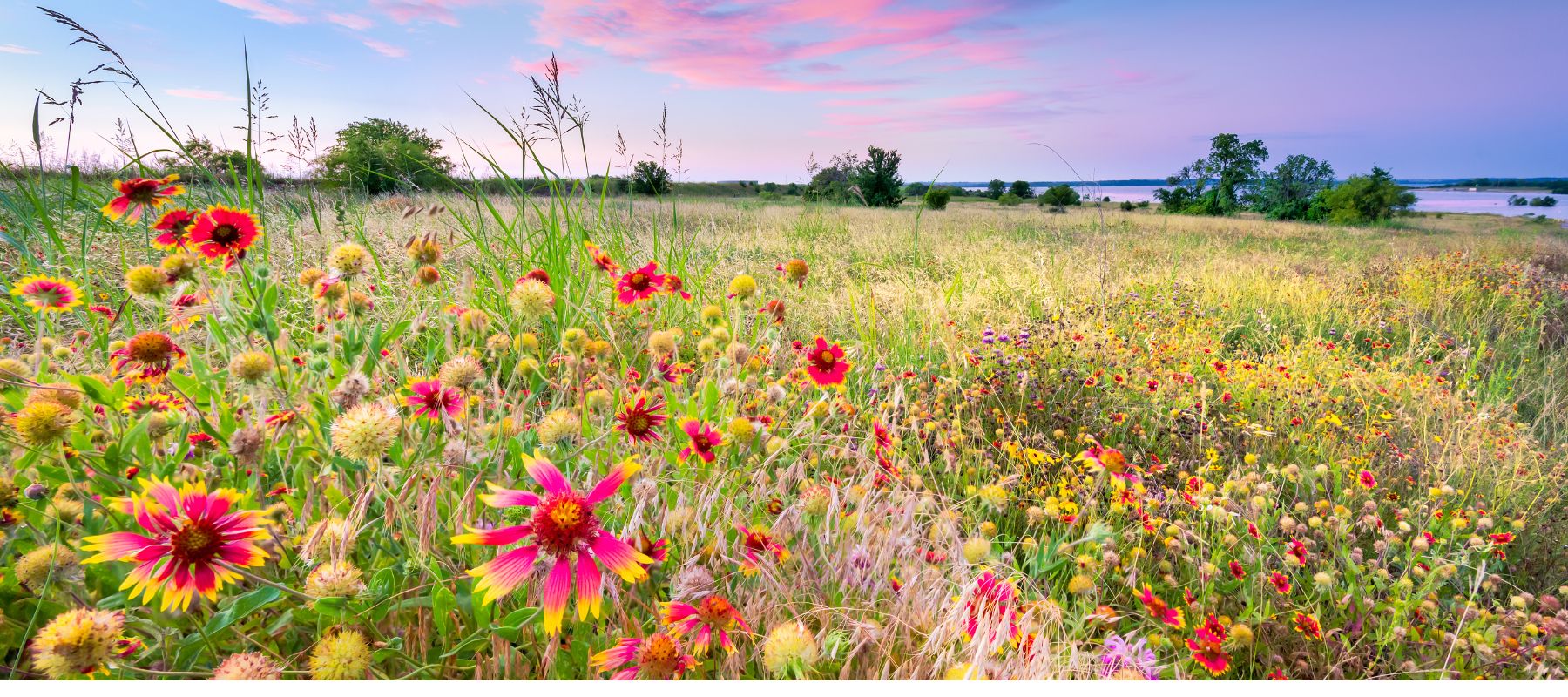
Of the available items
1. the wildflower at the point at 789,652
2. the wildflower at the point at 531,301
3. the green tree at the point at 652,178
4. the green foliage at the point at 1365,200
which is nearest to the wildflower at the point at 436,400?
the wildflower at the point at 531,301

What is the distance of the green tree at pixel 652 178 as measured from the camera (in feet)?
10.7

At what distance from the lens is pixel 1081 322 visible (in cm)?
330

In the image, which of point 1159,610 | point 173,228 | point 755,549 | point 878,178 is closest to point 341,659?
point 755,549

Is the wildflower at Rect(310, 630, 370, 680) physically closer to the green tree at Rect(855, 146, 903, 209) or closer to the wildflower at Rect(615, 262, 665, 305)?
the wildflower at Rect(615, 262, 665, 305)

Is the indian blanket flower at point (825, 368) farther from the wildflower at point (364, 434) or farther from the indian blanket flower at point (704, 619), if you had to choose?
the wildflower at point (364, 434)

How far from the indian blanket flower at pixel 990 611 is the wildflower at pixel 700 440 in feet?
1.57

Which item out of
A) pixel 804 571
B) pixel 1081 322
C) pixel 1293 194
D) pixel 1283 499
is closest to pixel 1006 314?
pixel 1081 322

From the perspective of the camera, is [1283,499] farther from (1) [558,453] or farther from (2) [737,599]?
(1) [558,453]

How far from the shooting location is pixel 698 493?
4.42 feet

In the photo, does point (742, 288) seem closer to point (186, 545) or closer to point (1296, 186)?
point (186, 545)

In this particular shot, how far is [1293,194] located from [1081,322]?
106ft

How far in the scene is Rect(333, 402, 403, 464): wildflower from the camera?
31.5 inches

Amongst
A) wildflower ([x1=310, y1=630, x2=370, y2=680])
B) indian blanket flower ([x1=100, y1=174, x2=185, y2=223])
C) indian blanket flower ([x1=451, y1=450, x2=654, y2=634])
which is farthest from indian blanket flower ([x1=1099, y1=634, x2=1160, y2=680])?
indian blanket flower ([x1=100, y1=174, x2=185, y2=223])

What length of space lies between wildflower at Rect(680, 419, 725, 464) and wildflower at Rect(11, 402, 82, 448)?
2.67 feet
